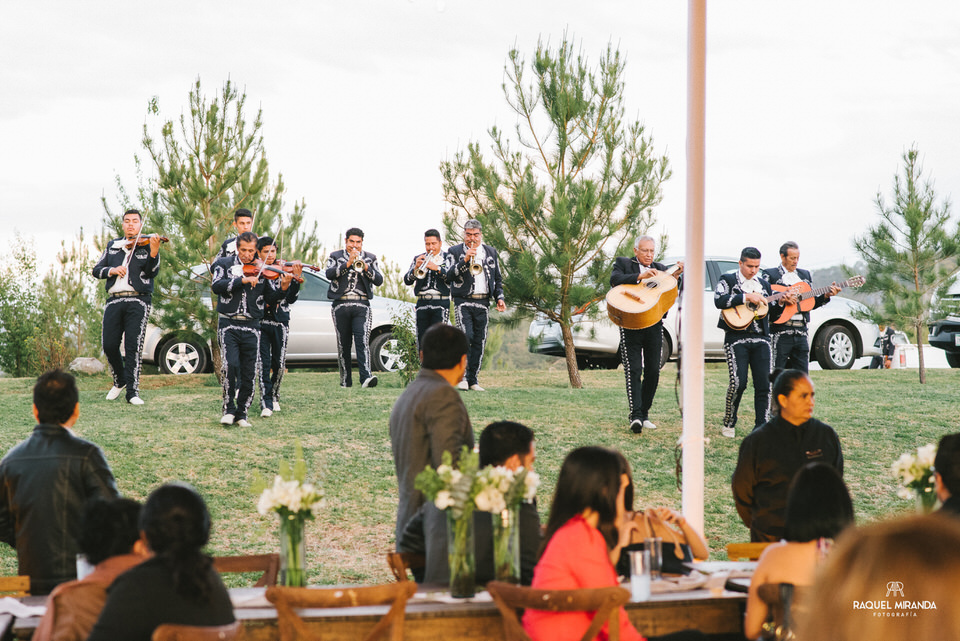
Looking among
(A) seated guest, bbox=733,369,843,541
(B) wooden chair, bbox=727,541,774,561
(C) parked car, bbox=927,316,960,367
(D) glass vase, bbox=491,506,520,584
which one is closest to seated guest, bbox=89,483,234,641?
(D) glass vase, bbox=491,506,520,584

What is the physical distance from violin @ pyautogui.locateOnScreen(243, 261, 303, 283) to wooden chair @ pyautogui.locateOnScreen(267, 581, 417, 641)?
6.73 meters

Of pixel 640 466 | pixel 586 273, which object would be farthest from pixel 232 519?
pixel 586 273

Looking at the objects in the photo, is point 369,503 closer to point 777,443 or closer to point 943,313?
point 777,443

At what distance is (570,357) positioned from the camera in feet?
43.7

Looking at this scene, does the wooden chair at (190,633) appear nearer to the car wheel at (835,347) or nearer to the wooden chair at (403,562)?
the wooden chair at (403,562)

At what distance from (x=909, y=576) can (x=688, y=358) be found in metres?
3.85

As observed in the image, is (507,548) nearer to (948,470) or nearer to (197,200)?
(948,470)

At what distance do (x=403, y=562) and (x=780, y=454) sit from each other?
2034 millimetres

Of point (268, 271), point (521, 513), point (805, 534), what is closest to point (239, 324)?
point (268, 271)

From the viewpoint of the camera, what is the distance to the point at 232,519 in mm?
6957

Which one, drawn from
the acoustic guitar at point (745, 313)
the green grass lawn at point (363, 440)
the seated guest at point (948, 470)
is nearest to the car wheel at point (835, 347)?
the green grass lawn at point (363, 440)

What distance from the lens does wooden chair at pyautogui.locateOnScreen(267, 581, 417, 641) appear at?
323 centimetres

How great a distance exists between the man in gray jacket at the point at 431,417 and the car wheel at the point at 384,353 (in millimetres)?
8626

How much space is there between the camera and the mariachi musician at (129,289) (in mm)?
10680
